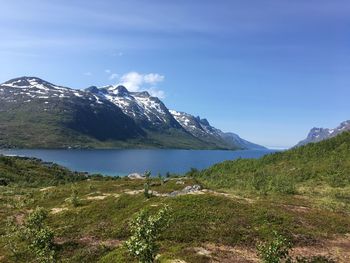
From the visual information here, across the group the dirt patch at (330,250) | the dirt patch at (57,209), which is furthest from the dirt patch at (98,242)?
the dirt patch at (330,250)

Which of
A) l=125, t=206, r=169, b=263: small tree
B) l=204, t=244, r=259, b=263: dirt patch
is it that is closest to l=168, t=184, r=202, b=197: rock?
l=204, t=244, r=259, b=263: dirt patch

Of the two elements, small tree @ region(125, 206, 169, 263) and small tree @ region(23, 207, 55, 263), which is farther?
small tree @ region(23, 207, 55, 263)

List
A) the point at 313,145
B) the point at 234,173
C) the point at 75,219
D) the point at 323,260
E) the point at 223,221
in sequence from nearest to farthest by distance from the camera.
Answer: the point at 323,260, the point at 223,221, the point at 75,219, the point at 234,173, the point at 313,145

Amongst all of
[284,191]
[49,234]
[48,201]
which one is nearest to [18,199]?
[48,201]

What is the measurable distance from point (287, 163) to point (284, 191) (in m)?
31.5

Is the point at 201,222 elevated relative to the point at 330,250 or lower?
elevated

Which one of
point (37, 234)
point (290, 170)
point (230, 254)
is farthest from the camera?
point (290, 170)

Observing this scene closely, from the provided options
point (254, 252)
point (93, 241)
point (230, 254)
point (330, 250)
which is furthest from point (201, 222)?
point (330, 250)

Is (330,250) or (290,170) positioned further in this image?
(290,170)

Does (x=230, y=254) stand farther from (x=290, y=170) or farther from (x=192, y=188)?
(x=290, y=170)

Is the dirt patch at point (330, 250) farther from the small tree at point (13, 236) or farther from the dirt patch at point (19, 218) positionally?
the dirt patch at point (19, 218)

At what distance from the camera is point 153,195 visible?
5278cm

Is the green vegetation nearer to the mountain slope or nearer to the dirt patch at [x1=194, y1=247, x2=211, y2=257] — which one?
the dirt patch at [x1=194, y1=247, x2=211, y2=257]

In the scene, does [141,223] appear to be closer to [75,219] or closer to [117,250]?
[117,250]
